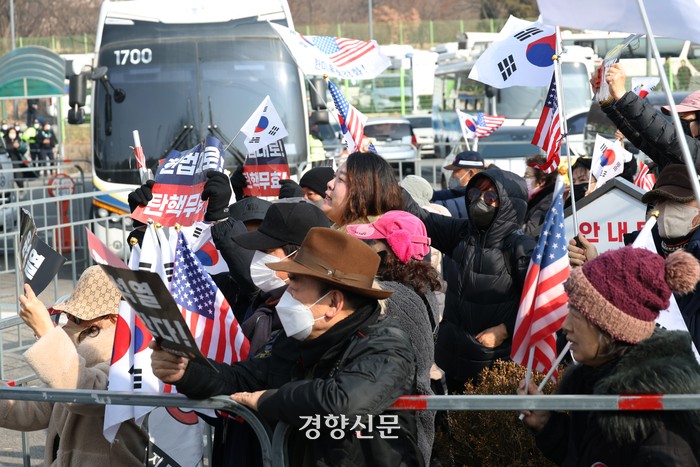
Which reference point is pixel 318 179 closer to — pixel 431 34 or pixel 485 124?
pixel 485 124

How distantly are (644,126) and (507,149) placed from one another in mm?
14297

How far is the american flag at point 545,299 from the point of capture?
4.37m

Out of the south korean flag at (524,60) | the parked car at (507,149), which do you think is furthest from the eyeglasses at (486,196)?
the parked car at (507,149)

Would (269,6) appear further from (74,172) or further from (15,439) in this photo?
(74,172)

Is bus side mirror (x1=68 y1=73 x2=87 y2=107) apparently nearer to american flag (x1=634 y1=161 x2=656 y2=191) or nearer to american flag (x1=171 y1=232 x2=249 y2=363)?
american flag (x1=634 y1=161 x2=656 y2=191)

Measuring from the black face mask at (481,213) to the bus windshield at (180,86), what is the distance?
7.77 meters

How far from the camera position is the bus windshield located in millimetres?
13023

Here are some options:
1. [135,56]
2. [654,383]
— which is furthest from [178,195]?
[135,56]

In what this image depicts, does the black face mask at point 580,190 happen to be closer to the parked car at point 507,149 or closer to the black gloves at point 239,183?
the black gloves at point 239,183

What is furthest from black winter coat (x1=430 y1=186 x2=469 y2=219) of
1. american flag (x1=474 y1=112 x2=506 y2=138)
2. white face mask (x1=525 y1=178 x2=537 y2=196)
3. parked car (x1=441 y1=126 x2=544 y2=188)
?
parked car (x1=441 y1=126 x2=544 y2=188)

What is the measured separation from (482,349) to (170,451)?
1.76 meters

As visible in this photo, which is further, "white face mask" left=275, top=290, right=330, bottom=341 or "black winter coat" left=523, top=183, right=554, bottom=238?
"black winter coat" left=523, top=183, right=554, bottom=238

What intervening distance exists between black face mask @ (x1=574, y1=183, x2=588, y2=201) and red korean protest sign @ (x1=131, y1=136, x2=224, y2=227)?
3506mm

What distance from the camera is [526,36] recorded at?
7348 mm
